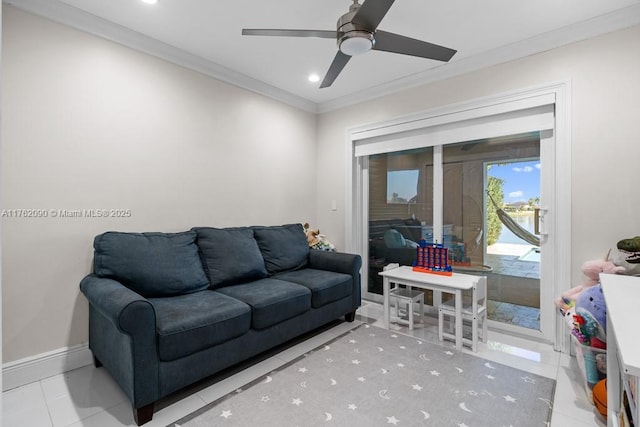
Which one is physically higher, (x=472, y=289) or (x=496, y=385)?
(x=472, y=289)

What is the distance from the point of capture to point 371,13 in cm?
179

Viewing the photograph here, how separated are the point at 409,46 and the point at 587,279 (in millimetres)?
2157

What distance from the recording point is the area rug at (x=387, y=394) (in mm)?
1857

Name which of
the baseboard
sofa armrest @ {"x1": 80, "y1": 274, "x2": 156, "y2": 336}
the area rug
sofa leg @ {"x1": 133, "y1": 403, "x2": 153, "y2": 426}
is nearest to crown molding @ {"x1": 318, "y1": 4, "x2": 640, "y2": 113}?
the area rug

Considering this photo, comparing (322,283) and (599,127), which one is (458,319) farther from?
(599,127)

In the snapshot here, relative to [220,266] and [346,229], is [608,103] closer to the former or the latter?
[346,229]

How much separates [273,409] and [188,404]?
51 centimetres

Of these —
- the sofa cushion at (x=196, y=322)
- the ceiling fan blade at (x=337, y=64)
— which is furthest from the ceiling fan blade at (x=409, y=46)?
the sofa cushion at (x=196, y=322)

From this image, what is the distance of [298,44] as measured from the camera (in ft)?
9.18

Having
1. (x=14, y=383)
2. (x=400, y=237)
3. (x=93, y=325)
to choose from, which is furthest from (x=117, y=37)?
(x=400, y=237)

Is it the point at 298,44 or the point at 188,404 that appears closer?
the point at 188,404

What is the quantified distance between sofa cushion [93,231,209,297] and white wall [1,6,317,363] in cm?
25

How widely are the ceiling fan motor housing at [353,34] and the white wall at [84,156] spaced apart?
1.68m

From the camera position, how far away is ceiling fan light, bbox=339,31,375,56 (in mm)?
1953
